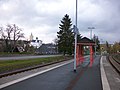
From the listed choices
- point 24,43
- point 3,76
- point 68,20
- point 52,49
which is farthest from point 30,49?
point 3,76

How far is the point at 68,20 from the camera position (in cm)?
7294

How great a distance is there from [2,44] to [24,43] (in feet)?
76.2

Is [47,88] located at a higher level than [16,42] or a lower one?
lower

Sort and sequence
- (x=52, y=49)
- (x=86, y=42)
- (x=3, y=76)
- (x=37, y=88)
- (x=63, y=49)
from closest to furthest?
(x=37, y=88)
(x=3, y=76)
(x=86, y=42)
(x=63, y=49)
(x=52, y=49)

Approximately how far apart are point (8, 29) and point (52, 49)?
215 ft

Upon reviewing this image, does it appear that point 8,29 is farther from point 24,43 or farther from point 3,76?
point 3,76

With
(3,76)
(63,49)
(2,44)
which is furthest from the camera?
(2,44)

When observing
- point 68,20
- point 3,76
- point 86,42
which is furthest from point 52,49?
point 3,76

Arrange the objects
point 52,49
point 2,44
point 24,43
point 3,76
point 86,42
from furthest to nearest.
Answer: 1. point 52,49
2. point 24,43
3. point 2,44
4. point 86,42
5. point 3,76

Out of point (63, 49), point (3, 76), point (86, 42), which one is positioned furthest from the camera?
point (63, 49)

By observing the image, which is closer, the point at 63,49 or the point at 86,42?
the point at 86,42

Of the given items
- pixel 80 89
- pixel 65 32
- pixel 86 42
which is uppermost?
pixel 65 32

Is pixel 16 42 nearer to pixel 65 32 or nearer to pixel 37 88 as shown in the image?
pixel 65 32

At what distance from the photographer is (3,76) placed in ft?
57.7
